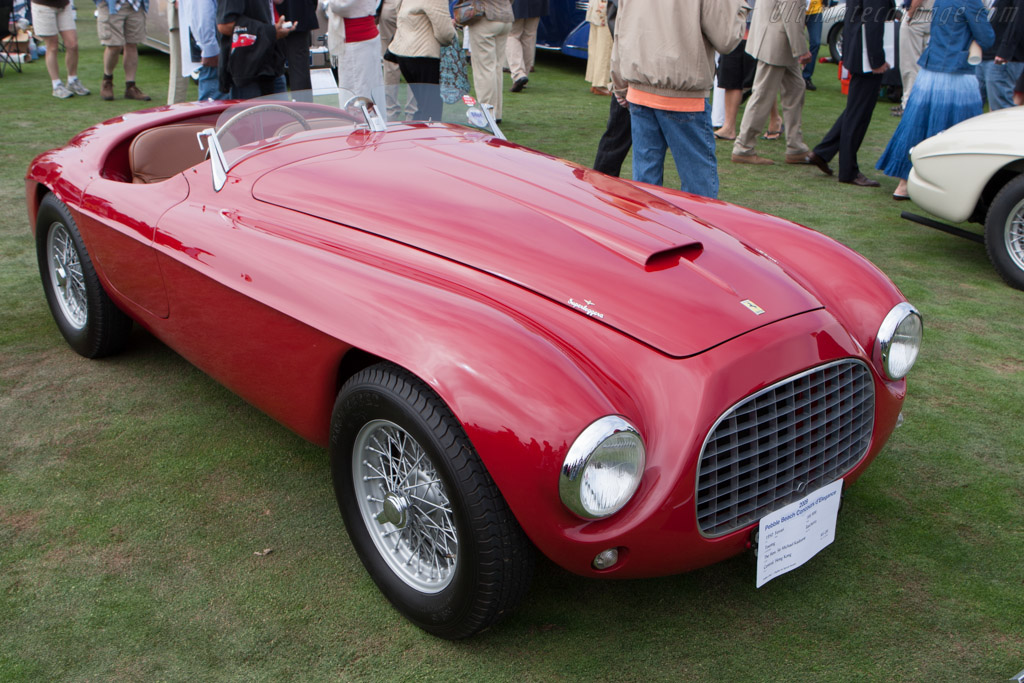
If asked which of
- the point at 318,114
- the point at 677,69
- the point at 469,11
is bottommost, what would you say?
the point at 318,114

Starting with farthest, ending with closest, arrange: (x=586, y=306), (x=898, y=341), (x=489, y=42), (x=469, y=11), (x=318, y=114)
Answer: (x=489, y=42), (x=469, y=11), (x=318, y=114), (x=898, y=341), (x=586, y=306)

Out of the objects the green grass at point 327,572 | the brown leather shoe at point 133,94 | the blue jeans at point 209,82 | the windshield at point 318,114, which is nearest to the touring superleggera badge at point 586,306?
the green grass at point 327,572

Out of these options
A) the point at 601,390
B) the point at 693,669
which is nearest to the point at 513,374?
the point at 601,390

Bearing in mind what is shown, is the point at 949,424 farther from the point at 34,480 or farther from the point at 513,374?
the point at 34,480

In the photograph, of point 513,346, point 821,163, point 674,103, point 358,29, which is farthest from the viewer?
point 821,163

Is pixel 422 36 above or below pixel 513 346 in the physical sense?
above

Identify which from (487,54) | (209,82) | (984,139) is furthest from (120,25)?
(984,139)

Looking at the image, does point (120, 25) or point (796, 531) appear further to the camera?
point (120, 25)

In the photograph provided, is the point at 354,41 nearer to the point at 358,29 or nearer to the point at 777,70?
the point at 358,29

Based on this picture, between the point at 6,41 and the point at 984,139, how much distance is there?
11537 millimetres

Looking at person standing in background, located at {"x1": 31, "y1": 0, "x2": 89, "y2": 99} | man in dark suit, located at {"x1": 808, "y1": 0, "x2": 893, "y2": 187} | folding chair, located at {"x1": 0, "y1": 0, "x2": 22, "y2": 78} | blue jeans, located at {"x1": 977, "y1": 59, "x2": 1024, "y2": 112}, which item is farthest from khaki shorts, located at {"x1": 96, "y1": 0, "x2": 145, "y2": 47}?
blue jeans, located at {"x1": 977, "y1": 59, "x2": 1024, "y2": 112}

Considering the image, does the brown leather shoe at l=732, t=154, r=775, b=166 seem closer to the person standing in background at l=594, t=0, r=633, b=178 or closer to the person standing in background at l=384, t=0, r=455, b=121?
the person standing in background at l=594, t=0, r=633, b=178

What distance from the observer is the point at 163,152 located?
386cm

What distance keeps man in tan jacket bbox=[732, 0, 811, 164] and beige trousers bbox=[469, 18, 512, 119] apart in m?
2.24
